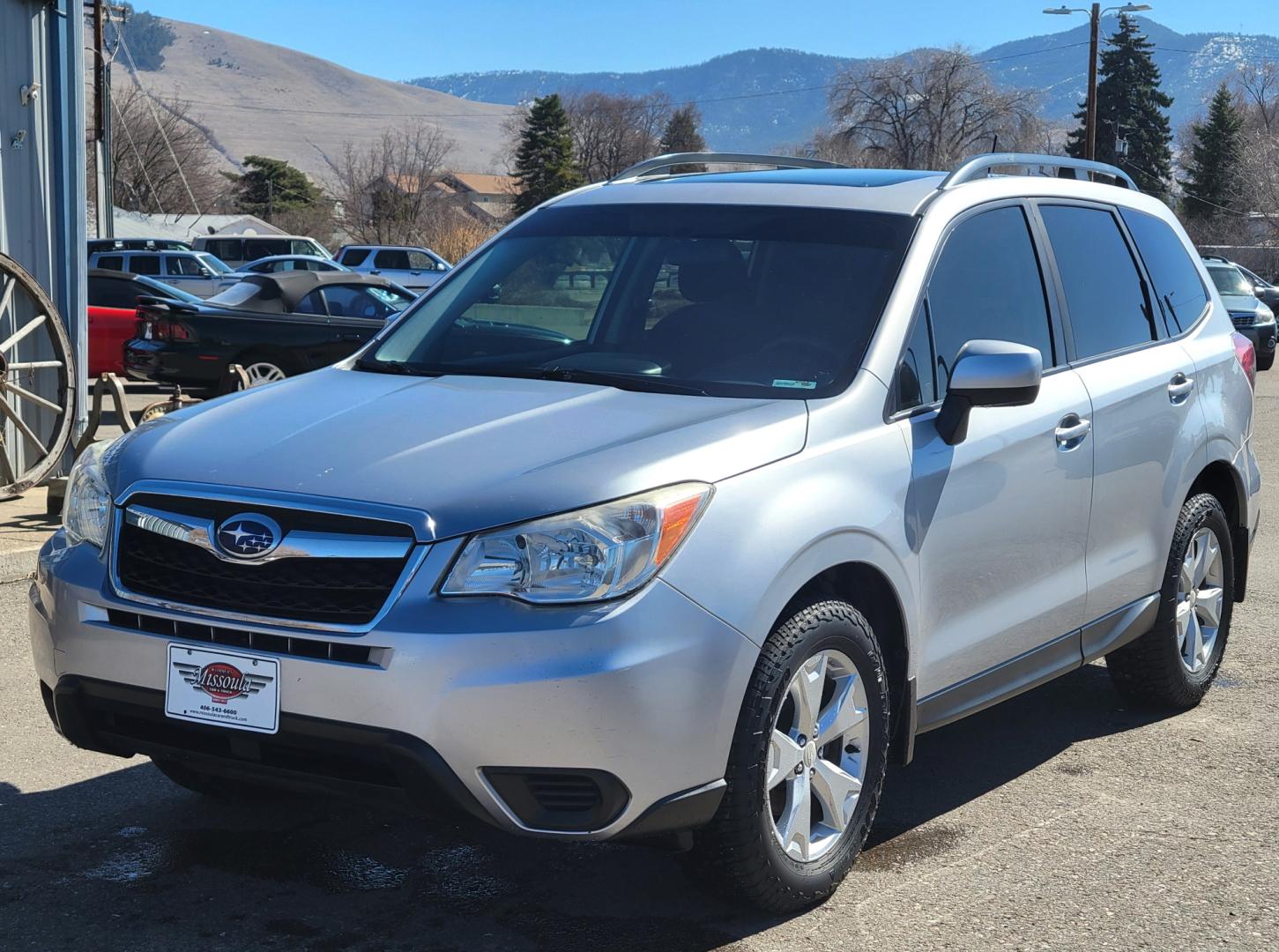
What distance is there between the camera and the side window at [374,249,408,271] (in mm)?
41250

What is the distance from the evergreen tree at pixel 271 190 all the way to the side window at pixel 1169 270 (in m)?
94.4

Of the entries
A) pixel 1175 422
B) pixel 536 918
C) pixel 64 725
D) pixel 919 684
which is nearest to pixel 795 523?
pixel 919 684

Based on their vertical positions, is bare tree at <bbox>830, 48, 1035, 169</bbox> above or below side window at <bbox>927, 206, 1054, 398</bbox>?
above

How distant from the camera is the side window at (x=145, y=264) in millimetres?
31578

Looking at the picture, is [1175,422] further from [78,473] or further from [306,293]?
[306,293]

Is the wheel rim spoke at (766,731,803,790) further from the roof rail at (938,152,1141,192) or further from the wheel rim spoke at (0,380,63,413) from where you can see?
the wheel rim spoke at (0,380,63,413)

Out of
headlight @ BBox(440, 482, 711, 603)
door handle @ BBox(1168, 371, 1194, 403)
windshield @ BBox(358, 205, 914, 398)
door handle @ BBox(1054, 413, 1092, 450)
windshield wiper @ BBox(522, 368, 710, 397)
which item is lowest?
headlight @ BBox(440, 482, 711, 603)

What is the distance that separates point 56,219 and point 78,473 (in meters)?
7.19

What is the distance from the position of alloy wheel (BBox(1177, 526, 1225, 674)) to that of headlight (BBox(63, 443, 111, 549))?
11.9 ft

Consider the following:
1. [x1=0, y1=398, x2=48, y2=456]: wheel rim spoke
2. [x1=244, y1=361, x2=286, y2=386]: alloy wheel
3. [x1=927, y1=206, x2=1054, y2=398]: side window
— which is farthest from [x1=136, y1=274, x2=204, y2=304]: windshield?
[x1=927, y1=206, x2=1054, y2=398]: side window

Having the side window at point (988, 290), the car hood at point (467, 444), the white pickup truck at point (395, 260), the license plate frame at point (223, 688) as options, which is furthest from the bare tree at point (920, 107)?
the license plate frame at point (223, 688)

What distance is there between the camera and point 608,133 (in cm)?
11569

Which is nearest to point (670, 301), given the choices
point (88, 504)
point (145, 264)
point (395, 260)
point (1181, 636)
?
point (88, 504)

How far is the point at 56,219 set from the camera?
10.5m
